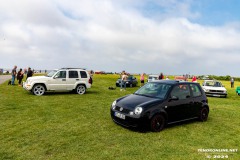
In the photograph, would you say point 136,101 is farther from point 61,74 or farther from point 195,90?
point 61,74

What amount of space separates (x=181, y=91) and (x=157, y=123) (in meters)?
1.64

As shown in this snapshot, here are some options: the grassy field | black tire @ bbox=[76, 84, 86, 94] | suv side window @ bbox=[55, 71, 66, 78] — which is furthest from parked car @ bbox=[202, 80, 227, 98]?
suv side window @ bbox=[55, 71, 66, 78]

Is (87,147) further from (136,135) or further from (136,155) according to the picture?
(136,135)

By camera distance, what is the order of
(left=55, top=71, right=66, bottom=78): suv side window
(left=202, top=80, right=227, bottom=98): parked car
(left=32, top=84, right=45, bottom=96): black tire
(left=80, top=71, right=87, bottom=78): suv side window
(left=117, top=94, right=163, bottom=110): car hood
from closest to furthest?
(left=117, top=94, right=163, bottom=110): car hood
(left=32, top=84, right=45, bottom=96): black tire
(left=55, top=71, right=66, bottom=78): suv side window
(left=80, top=71, right=87, bottom=78): suv side window
(left=202, top=80, right=227, bottom=98): parked car

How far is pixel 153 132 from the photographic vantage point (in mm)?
6398

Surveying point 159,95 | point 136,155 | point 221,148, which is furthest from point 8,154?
point 221,148

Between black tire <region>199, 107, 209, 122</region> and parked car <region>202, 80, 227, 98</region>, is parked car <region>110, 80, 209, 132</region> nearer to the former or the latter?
black tire <region>199, 107, 209, 122</region>

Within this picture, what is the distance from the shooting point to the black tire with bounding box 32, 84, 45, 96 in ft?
45.0

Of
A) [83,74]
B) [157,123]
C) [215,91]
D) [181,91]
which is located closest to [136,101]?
[157,123]

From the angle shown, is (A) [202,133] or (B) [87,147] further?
(A) [202,133]

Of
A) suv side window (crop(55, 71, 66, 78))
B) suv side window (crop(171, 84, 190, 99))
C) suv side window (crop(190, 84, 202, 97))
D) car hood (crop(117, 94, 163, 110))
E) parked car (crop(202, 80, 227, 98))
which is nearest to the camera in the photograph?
car hood (crop(117, 94, 163, 110))

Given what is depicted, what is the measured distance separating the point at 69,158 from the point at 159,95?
367cm

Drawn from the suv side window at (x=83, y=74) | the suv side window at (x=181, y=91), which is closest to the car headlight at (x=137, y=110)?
the suv side window at (x=181, y=91)

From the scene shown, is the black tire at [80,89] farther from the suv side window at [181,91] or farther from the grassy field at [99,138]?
the suv side window at [181,91]
